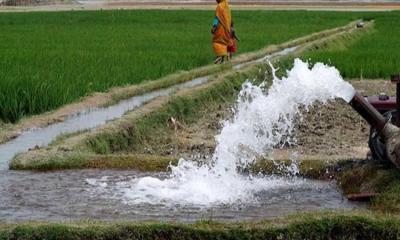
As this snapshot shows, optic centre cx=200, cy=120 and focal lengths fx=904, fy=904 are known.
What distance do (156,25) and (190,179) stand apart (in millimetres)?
19842

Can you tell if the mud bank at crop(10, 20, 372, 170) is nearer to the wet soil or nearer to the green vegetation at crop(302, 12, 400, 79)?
the wet soil

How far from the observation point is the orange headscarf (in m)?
13.8

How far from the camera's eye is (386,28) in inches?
930

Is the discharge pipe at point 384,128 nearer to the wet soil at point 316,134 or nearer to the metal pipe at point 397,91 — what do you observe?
the metal pipe at point 397,91

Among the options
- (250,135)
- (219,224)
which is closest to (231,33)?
(250,135)

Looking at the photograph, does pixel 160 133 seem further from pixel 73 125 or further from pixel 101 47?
pixel 101 47

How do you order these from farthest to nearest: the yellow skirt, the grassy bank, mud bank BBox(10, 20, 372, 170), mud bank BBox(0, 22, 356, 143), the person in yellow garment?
the yellow skirt → the person in yellow garment → mud bank BBox(0, 22, 356, 143) → mud bank BBox(10, 20, 372, 170) → the grassy bank

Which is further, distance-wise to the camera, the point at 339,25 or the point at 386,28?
the point at 339,25

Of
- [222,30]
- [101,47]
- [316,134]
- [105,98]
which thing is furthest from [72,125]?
[101,47]

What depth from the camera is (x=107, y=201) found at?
17.4ft

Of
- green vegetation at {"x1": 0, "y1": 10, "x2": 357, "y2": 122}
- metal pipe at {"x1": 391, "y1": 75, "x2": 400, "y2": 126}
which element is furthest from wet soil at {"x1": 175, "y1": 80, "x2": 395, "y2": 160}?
metal pipe at {"x1": 391, "y1": 75, "x2": 400, "y2": 126}

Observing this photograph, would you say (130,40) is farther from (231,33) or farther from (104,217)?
(104,217)

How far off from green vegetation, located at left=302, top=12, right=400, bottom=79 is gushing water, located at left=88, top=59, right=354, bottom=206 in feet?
22.6

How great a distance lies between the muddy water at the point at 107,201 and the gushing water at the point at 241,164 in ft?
0.32
